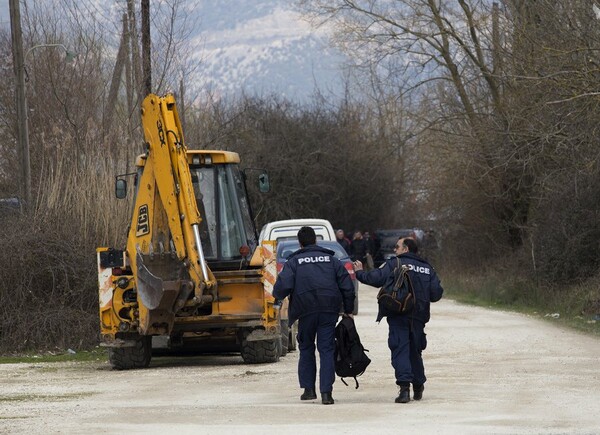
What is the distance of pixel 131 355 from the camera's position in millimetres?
18719

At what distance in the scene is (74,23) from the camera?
32844 millimetres

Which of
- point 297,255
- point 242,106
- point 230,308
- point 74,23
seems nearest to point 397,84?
point 74,23

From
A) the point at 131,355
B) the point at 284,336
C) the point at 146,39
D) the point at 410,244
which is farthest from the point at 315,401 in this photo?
the point at 146,39

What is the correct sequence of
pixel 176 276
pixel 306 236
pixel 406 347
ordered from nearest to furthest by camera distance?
pixel 406 347
pixel 306 236
pixel 176 276

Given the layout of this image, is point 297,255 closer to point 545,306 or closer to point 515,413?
point 515,413

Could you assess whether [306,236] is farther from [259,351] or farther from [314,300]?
[259,351]

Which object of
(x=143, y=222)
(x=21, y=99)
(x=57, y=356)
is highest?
(x=21, y=99)

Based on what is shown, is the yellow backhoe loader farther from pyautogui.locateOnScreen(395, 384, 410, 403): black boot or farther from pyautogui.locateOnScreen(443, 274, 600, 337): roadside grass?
pyautogui.locateOnScreen(443, 274, 600, 337): roadside grass

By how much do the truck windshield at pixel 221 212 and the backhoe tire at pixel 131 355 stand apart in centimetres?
158

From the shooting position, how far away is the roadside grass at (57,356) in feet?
67.9

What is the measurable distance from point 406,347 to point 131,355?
6.14 meters

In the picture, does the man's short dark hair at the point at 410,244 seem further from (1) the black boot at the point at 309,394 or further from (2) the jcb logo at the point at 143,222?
(2) the jcb logo at the point at 143,222

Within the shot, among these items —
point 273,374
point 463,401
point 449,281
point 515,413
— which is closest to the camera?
point 515,413

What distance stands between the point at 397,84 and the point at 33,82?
43.9 ft
